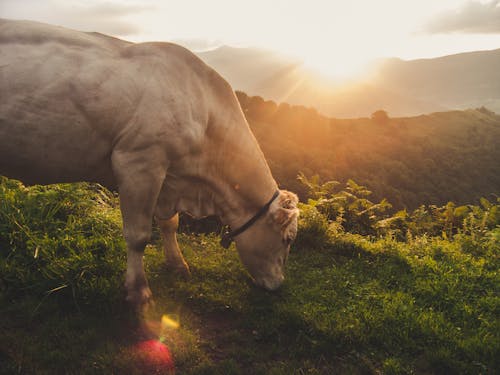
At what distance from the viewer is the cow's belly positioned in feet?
12.3

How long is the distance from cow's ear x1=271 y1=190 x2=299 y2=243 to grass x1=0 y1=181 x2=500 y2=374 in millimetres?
817

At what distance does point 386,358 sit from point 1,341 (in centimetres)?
372

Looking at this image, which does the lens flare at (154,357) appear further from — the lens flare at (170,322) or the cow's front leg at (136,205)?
the cow's front leg at (136,205)

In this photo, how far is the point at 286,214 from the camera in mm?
4797

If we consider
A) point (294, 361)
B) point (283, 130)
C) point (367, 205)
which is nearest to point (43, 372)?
point (294, 361)

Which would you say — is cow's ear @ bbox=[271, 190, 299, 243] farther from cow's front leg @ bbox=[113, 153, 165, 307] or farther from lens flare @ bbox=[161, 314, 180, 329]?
lens flare @ bbox=[161, 314, 180, 329]

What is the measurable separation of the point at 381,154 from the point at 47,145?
61.9 meters

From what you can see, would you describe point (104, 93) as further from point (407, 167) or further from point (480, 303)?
point (407, 167)

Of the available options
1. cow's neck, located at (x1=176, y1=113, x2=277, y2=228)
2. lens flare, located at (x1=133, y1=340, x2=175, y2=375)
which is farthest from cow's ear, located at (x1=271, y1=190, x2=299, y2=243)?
lens flare, located at (x1=133, y1=340, x2=175, y2=375)

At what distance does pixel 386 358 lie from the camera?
4.04 metres

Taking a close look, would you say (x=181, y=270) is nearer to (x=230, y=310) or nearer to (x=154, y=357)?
(x=230, y=310)

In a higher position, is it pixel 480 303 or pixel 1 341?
pixel 480 303

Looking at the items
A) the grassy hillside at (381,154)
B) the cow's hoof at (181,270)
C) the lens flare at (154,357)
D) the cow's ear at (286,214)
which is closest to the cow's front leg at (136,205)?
the lens flare at (154,357)

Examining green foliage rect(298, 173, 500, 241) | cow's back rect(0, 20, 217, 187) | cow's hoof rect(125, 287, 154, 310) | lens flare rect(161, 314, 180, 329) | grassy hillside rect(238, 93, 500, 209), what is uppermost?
cow's back rect(0, 20, 217, 187)
